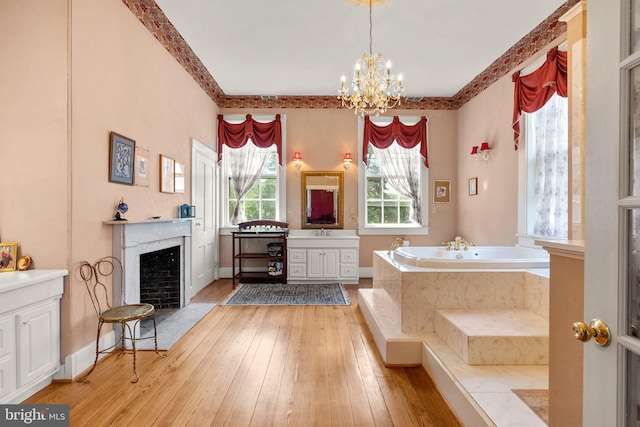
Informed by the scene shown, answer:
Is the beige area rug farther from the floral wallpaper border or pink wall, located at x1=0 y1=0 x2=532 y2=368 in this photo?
the floral wallpaper border

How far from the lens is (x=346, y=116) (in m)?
5.76

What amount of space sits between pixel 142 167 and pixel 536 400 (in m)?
3.56

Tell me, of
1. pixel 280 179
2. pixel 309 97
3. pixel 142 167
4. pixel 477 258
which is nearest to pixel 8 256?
pixel 142 167

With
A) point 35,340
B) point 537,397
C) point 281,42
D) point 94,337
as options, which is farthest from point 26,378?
point 281,42

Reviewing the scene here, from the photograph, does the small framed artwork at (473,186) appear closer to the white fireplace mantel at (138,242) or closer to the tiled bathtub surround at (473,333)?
the tiled bathtub surround at (473,333)

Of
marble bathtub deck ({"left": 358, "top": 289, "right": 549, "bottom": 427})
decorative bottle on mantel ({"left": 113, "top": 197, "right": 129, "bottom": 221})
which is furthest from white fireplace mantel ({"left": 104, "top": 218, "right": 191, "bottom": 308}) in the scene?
marble bathtub deck ({"left": 358, "top": 289, "right": 549, "bottom": 427})

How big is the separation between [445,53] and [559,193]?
2164 millimetres

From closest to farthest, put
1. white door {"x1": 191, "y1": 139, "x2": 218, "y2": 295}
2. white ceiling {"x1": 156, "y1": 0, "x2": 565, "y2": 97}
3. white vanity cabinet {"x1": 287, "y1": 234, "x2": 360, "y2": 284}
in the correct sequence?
1. white ceiling {"x1": 156, "y1": 0, "x2": 565, "y2": 97}
2. white door {"x1": 191, "y1": 139, "x2": 218, "y2": 295}
3. white vanity cabinet {"x1": 287, "y1": 234, "x2": 360, "y2": 284}

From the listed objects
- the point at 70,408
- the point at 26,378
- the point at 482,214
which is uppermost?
the point at 482,214

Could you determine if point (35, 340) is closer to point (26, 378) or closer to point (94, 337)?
point (26, 378)

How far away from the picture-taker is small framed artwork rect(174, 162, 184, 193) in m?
4.02

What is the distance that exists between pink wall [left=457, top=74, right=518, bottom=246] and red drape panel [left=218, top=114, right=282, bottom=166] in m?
3.17

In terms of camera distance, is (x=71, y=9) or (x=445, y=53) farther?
(x=445, y=53)

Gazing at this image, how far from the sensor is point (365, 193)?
19.1ft
